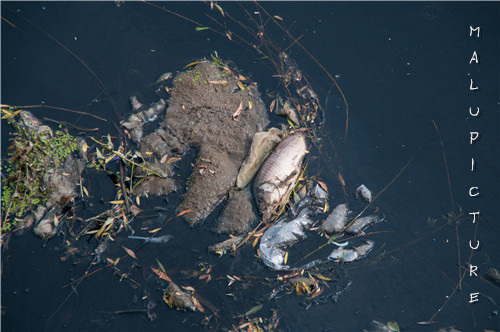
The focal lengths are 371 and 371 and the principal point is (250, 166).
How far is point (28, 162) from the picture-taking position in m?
2.99

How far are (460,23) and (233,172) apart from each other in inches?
99.1

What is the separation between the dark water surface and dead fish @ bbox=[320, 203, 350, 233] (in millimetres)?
123

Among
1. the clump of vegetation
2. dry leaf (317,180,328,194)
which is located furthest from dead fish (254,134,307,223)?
the clump of vegetation

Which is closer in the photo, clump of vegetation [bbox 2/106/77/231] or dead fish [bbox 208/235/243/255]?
dead fish [bbox 208/235/243/255]

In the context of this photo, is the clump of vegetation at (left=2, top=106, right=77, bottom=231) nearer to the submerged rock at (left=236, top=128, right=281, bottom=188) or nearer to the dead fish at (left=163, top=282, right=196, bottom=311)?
the dead fish at (left=163, top=282, right=196, bottom=311)

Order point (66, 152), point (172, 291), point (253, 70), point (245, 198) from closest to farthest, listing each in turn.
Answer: point (172, 291)
point (245, 198)
point (66, 152)
point (253, 70)

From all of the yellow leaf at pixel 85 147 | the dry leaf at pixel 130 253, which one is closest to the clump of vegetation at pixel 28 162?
the yellow leaf at pixel 85 147

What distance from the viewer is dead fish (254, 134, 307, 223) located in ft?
9.18

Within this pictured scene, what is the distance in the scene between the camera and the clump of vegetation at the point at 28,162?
9.62ft

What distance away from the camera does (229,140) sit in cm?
302

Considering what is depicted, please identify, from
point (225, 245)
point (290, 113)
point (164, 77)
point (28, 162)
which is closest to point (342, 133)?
point (290, 113)

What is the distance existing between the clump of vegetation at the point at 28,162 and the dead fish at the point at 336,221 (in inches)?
85.0

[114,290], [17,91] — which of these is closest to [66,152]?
[17,91]

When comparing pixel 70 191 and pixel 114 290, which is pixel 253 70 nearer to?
pixel 70 191
